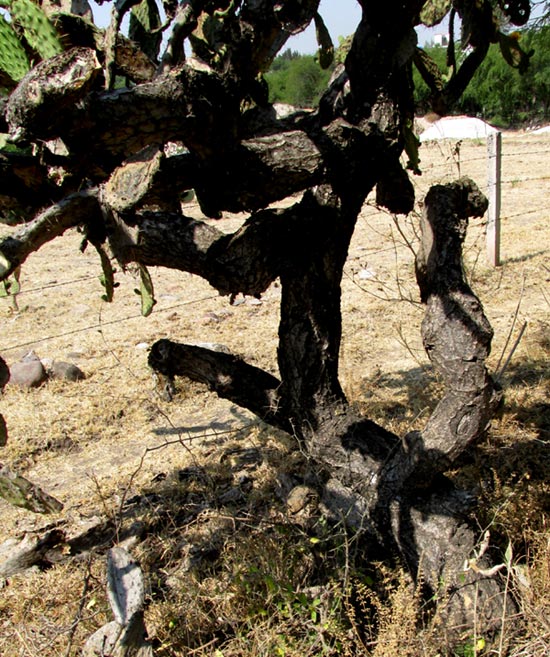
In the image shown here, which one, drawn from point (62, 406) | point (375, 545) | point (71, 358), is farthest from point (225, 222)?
point (375, 545)

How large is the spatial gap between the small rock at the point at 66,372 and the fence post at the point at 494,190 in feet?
14.6

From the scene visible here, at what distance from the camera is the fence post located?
699 cm

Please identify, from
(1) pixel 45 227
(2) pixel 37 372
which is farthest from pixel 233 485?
(2) pixel 37 372

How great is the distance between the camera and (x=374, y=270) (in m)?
7.50

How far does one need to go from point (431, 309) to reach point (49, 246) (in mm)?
8793

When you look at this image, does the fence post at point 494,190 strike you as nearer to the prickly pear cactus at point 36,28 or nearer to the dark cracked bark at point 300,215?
the dark cracked bark at point 300,215

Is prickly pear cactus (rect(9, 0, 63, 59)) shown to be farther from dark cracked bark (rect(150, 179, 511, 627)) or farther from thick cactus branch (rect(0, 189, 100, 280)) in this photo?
dark cracked bark (rect(150, 179, 511, 627))

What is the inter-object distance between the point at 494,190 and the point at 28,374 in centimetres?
510

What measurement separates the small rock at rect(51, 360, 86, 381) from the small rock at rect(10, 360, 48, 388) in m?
0.08

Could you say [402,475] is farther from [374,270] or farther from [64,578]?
[374,270]

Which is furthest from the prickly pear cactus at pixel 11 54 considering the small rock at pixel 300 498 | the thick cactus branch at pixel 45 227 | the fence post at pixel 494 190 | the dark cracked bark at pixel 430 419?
the fence post at pixel 494 190

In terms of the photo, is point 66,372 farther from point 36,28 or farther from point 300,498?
point 36,28

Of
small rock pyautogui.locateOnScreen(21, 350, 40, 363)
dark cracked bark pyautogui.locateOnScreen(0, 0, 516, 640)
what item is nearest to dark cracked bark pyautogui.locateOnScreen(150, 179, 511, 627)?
dark cracked bark pyautogui.locateOnScreen(0, 0, 516, 640)

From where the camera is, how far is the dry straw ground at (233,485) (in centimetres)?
231
